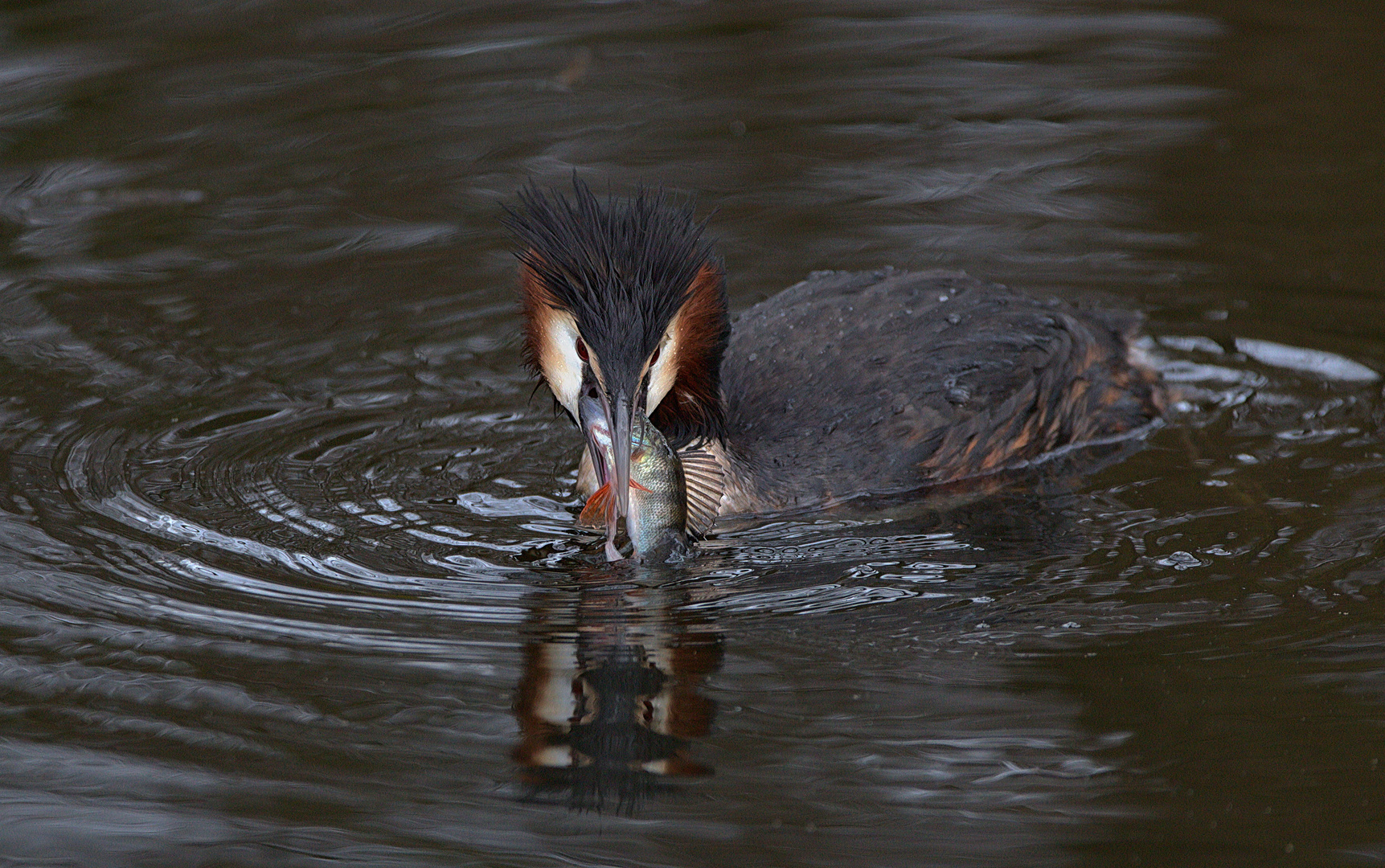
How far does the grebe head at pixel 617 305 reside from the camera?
17.4ft

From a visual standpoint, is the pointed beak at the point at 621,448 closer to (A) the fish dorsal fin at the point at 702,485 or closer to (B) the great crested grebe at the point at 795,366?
(B) the great crested grebe at the point at 795,366

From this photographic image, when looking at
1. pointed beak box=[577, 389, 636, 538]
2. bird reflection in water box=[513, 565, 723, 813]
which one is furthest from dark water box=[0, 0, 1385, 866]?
pointed beak box=[577, 389, 636, 538]

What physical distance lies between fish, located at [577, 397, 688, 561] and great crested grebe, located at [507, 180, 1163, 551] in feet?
0.09

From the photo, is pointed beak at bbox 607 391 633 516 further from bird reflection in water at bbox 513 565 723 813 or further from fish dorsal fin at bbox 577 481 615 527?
bird reflection in water at bbox 513 565 723 813

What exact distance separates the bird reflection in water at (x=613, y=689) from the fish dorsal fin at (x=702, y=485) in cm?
56

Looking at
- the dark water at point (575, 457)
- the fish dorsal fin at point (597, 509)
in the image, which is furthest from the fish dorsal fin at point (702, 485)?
the fish dorsal fin at point (597, 509)

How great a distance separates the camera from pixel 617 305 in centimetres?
534

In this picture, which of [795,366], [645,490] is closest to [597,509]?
[645,490]

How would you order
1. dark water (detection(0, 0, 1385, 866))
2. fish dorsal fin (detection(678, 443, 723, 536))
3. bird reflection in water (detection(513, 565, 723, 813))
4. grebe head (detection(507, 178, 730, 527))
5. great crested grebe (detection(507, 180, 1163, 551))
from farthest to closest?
fish dorsal fin (detection(678, 443, 723, 536))
great crested grebe (detection(507, 180, 1163, 551))
grebe head (detection(507, 178, 730, 527))
bird reflection in water (detection(513, 565, 723, 813))
dark water (detection(0, 0, 1385, 866))

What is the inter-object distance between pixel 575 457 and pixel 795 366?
0.90 meters

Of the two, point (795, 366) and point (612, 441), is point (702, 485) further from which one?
point (612, 441)

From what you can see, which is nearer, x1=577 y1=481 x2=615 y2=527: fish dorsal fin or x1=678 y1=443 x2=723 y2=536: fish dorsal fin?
x1=577 y1=481 x2=615 y2=527: fish dorsal fin

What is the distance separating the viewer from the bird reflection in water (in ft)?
13.7

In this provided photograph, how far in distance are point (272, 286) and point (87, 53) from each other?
9.95 ft
